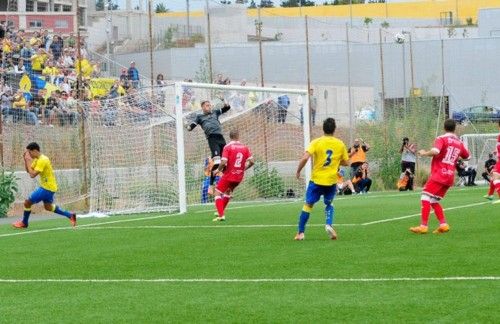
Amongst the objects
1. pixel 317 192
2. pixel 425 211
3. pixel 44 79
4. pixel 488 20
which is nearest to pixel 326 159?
pixel 317 192

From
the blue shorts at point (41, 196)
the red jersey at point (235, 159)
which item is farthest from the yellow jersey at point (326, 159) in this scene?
the blue shorts at point (41, 196)

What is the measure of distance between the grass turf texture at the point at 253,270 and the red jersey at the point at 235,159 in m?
0.92

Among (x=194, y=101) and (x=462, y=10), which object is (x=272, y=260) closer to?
(x=194, y=101)

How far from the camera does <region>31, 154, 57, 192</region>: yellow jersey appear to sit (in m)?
22.5

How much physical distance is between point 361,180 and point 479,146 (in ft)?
30.7

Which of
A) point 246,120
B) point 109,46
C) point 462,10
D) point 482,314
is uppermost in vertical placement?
point 462,10

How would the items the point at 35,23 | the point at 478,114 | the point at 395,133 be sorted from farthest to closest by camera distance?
the point at 478,114, the point at 35,23, the point at 395,133

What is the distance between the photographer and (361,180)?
37625 mm

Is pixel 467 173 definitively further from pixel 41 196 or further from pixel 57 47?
pixel 41 196

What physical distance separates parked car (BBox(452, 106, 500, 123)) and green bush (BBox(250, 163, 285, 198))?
62.4 ft

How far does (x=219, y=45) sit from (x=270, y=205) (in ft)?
100

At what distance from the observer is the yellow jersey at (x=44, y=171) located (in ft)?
73.9

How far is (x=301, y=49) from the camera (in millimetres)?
56875

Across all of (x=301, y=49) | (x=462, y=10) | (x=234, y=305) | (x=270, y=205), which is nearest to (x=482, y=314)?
(x=234, y=305)
